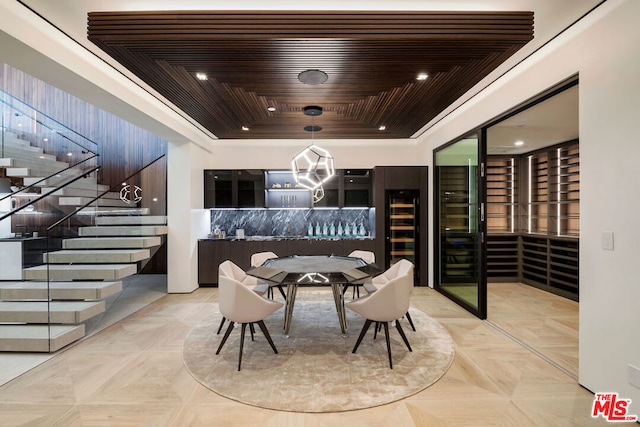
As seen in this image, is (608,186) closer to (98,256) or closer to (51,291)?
(51,291)

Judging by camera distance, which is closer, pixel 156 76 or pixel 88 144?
pixel 156 76

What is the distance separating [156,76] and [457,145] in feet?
14.4

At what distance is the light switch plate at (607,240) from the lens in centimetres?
223

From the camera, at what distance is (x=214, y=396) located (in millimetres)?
2375

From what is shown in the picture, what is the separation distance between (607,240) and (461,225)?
253 cm

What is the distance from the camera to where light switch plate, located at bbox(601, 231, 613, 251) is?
7.30 feet

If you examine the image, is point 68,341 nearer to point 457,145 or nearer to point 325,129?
point 325,129

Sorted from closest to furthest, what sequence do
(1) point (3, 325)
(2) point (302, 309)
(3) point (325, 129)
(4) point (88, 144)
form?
1. (1) point (3, 325)
2. (2) point (302, 309)
3. (3) point (325, 129)
4. (4) point (88, 144)

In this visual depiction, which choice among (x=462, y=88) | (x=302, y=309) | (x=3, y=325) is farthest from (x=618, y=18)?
(x=3, y=325)

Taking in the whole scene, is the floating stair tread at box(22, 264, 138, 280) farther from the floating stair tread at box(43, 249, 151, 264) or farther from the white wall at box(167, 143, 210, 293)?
the white wall at box(167, 143, 210, 293)

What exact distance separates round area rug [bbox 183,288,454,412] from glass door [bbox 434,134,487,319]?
1.05 metres

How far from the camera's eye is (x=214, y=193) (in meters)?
6.18

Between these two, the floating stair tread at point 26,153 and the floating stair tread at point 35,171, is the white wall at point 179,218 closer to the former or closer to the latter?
the floating stair tread at point 35,171

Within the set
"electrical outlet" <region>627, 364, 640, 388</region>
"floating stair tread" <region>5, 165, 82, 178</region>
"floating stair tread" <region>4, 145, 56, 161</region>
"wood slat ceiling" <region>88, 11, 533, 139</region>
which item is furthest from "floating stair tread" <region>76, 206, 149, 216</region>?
"electrical outlet" <region>627, 364, 640, 388</region>
